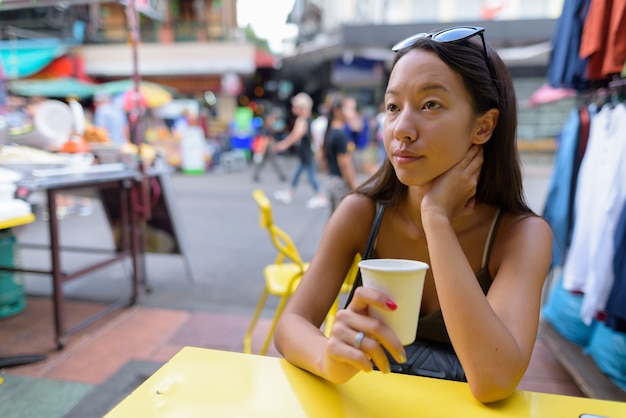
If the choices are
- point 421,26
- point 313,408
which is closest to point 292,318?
point 313,408

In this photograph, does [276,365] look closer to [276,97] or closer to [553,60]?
[553,60]

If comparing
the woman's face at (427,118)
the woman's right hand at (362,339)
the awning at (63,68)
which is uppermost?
the awning at (63,68)

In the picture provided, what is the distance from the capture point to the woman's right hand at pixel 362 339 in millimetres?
794

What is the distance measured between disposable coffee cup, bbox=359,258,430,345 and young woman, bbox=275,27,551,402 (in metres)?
0.02

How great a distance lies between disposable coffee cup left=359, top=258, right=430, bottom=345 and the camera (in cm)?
77

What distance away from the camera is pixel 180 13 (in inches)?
800

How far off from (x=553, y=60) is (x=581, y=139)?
2.49ft

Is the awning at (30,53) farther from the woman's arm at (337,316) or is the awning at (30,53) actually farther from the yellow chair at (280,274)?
the woman's arm at (337,316)

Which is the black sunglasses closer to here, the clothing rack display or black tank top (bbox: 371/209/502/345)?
black tank top (bbox: 371/209/502/345)

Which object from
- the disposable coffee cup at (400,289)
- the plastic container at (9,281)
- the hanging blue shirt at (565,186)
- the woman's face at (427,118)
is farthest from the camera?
the plastic container at (9,281)

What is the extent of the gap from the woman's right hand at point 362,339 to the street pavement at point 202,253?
298cm

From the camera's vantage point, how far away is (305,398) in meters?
0.97

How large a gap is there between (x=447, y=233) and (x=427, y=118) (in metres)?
0.29

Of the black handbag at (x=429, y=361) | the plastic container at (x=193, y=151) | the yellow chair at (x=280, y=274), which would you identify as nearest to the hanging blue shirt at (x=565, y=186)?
the yellow chair at (x=280, y=274)
